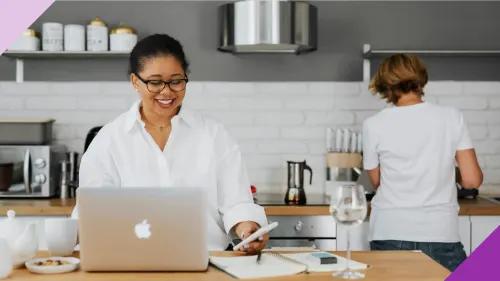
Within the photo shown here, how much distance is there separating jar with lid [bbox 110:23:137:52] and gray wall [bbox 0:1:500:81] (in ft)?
0.67

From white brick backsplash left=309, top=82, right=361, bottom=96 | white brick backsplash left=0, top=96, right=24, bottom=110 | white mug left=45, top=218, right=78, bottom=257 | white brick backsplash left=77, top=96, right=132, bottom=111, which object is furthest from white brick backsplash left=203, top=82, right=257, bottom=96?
white mug left=45, top=218, right=78, bottom=257

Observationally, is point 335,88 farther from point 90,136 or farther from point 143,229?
point 143,229

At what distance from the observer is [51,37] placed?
4395 mm

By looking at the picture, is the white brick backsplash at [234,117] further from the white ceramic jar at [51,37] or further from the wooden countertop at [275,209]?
the white ceramic jar at [51,37]

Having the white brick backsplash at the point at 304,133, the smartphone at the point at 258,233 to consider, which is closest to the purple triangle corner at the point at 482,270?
the smartphone at the point at 258,233

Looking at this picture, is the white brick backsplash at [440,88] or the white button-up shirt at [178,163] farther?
the white brick backsplash at [440,88]

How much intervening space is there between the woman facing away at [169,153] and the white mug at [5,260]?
2.00 feet

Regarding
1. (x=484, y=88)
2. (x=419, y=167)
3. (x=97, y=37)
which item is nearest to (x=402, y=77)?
(x=419, y=167)

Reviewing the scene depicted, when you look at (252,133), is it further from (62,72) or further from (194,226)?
(194,226)

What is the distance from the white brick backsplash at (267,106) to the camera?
4582 millimetres

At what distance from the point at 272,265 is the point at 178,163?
2.25 feet

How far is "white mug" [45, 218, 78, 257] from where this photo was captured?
7.77ft

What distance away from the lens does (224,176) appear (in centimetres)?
278

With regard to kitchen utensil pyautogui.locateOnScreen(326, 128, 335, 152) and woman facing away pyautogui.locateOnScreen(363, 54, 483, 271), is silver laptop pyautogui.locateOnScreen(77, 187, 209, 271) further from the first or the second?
kitchen utensil pyautogui.locateOnScreen(326, 128, 335, 152)
